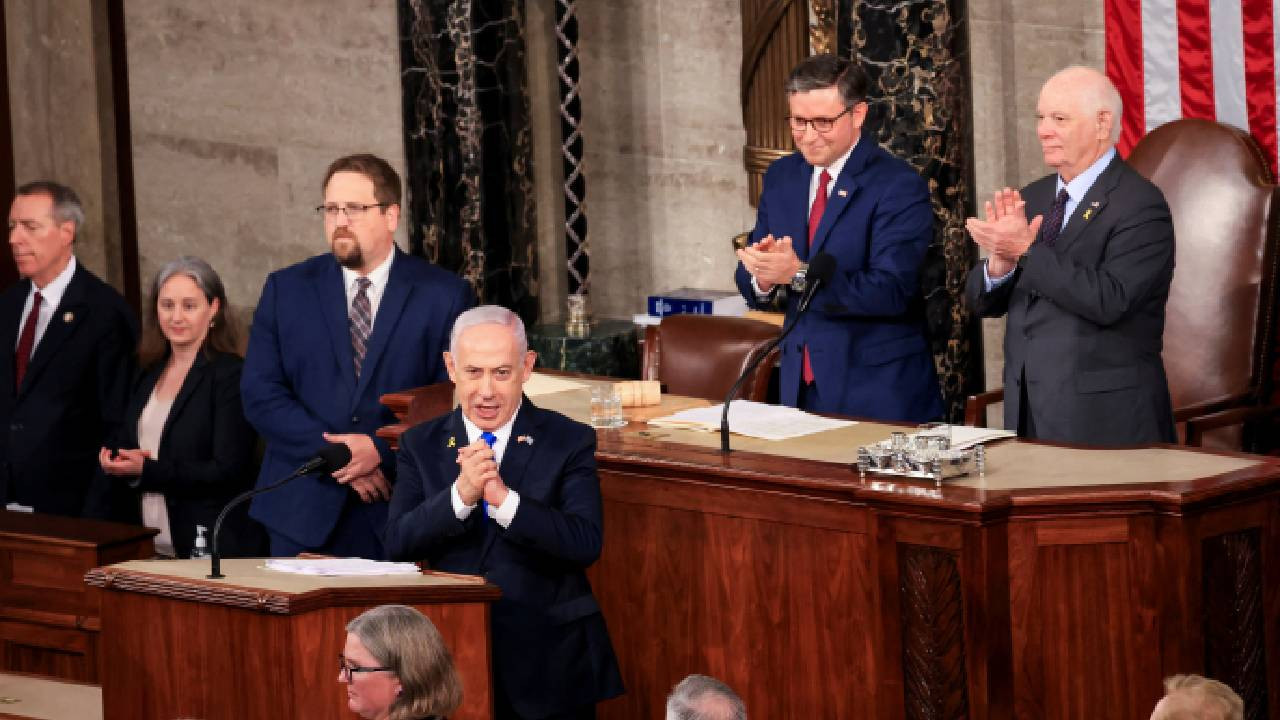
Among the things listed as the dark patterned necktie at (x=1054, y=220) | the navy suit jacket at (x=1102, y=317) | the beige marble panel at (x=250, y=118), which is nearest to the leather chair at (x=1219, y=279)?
the navy suit jacket at (x=1102, y=317)

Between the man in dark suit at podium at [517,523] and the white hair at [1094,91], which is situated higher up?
the white hair at [1094,91]

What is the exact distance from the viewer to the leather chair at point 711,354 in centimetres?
582

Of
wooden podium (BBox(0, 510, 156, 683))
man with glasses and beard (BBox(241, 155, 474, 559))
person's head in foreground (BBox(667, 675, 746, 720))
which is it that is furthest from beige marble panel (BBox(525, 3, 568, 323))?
person's head in foreground (BBox(667, 675, 746, 720))

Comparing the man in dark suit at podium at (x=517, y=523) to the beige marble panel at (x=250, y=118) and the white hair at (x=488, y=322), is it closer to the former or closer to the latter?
the white hair at (x=488, y=322)

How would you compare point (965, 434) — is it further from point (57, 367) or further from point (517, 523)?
point (57, 367)

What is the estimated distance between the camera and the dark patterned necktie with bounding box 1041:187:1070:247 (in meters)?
5.09

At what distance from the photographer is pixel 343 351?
534 cm

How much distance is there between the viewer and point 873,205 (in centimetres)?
546

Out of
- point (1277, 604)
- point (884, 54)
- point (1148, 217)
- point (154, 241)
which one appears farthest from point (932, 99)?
point (154, 241)

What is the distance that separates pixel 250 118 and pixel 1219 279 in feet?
15.4

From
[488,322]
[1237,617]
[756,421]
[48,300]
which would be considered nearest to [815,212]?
[756,421]

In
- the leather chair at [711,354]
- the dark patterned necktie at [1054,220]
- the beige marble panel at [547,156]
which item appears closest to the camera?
the dark patterned necktie at [1054,220]

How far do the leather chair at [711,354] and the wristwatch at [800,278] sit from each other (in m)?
0.46

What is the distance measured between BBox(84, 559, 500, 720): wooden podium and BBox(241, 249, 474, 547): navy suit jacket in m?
1.41
